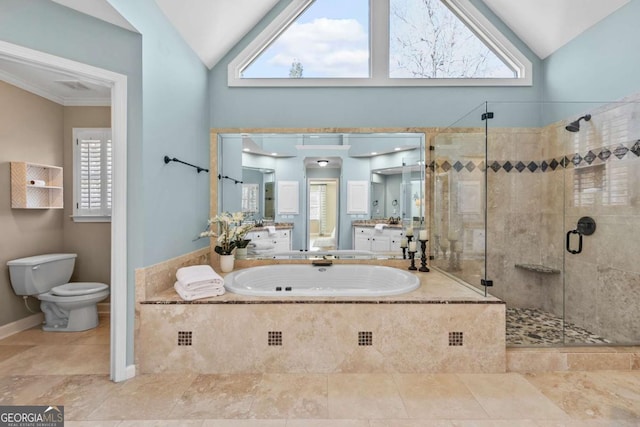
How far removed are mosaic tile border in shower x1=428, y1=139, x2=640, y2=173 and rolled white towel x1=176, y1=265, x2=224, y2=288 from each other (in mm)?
2445

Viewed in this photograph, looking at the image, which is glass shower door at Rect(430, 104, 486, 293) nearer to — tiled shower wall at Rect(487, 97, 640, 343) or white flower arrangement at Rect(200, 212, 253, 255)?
tiled shower wall at Rect(487, 97, 640, 343)

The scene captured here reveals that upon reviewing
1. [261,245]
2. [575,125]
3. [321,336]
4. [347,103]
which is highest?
[347,103]

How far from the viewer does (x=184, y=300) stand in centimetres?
222

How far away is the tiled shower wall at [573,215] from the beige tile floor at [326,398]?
705mm

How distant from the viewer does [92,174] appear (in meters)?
3.45

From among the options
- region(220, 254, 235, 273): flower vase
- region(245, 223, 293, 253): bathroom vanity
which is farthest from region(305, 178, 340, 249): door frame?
region(220, 254, 235, 273): flower vase

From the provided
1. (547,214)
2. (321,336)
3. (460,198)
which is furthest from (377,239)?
(547,214)

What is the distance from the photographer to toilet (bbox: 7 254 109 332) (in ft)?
9.44

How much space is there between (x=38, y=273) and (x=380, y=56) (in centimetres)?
404

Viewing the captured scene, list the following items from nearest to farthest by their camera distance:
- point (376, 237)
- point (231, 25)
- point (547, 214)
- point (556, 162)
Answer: point (231, 25) < point (556, 162) < point (547, 214) < point (376, 237)

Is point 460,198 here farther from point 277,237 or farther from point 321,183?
point 277,237

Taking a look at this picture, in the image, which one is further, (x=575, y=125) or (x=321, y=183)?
(x=321, y=183)

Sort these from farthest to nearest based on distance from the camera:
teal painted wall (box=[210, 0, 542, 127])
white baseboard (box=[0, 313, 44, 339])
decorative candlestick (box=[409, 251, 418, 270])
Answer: teal painted wall (box=[210, 0, 542, 127]), decorative candlestick (box=[409, 251, 418, 270]), white baseboard (box=[0, 313, 44, 339])

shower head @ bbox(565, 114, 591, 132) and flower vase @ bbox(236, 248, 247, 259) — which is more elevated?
shower head @ bbox(565, 114, 591, 132)
